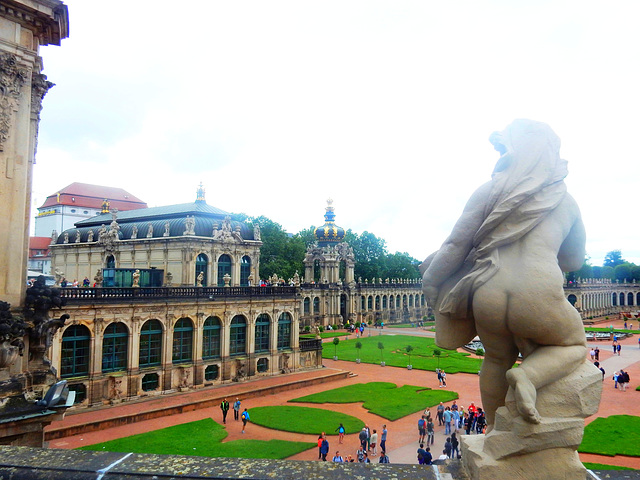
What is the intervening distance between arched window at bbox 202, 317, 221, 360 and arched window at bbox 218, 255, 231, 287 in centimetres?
770

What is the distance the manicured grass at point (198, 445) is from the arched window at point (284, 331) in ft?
48.3

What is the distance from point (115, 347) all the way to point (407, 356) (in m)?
27.2

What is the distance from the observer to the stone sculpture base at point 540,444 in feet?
13.3

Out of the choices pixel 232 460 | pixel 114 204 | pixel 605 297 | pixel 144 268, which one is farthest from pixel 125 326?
pixel 605 297

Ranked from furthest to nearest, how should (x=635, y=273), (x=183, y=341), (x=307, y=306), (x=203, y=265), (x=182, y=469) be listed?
(x=635, y=273) < (x=307, y=306) < (x=203, y=265) < (x=183, y=341) < (x=182, y=469)

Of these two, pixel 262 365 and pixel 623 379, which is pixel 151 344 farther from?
pixel 623 379

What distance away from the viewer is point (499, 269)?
4.50m

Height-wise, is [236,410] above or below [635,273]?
below

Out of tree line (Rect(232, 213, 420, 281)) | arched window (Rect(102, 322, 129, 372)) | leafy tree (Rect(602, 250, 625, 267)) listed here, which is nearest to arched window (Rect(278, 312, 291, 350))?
arched window (Rect(102, 322, 129, 372))

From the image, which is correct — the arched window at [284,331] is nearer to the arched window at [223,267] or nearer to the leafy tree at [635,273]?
the arched window at [223,267]

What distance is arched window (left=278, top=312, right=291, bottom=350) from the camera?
38312mm

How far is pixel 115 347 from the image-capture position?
29.2m

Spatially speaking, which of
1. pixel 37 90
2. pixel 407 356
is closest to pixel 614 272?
pixel 407 356

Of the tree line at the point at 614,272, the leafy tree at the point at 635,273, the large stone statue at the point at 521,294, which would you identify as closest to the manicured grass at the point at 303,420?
the large stone statue at the point at 521,294
